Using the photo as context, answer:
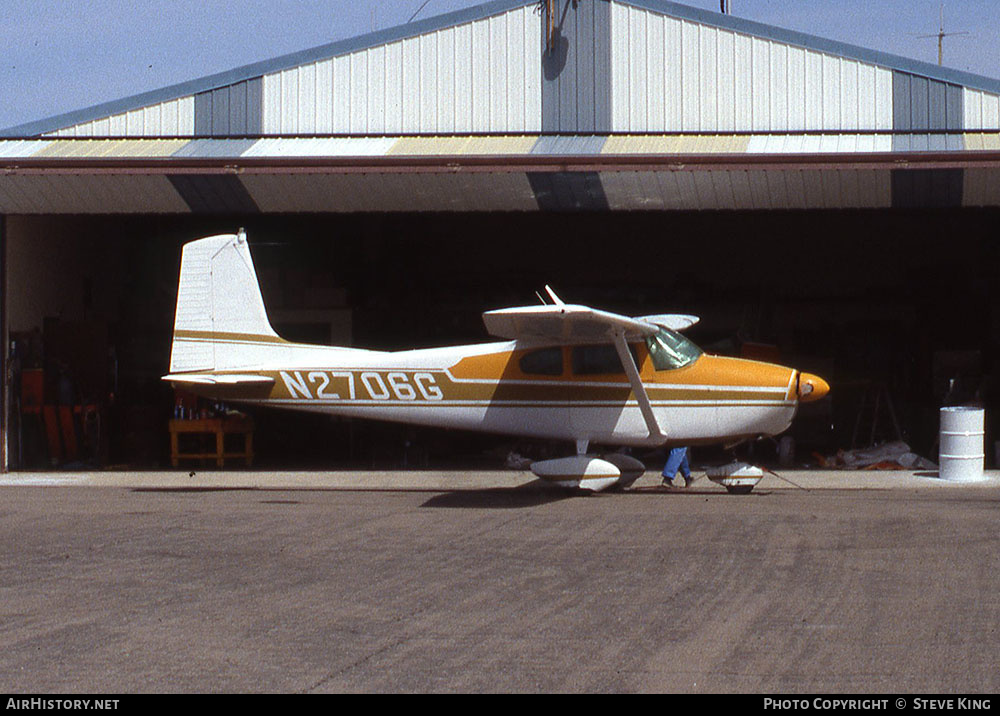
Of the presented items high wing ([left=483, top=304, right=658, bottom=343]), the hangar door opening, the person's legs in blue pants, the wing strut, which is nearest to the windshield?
high wing ([left=483, top=304, right=658, bottom=343])

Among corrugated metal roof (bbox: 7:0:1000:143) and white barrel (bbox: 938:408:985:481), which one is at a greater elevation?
corrugated metal roof (bbox: 7:0:1000:143)

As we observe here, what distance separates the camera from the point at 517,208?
14797 millimetres

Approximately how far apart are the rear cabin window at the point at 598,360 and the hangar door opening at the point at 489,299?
16.5 feet

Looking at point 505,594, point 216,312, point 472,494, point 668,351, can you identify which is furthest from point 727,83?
point 505,594

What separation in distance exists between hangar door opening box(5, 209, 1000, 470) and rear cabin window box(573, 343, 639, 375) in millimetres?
5024

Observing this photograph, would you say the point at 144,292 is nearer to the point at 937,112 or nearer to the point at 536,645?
the point at 937,112

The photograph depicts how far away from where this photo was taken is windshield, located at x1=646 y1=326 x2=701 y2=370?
42.1ft

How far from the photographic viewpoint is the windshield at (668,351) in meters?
12.8

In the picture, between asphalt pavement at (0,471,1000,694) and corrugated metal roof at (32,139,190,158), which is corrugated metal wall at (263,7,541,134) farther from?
asphalt pavement at (0,471,1000,694)

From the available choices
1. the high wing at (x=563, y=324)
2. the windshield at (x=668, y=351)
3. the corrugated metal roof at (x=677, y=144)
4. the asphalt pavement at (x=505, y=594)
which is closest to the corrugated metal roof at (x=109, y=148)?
the asphalt pavement at (x=505, y=594)

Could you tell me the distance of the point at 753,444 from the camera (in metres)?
18.3
